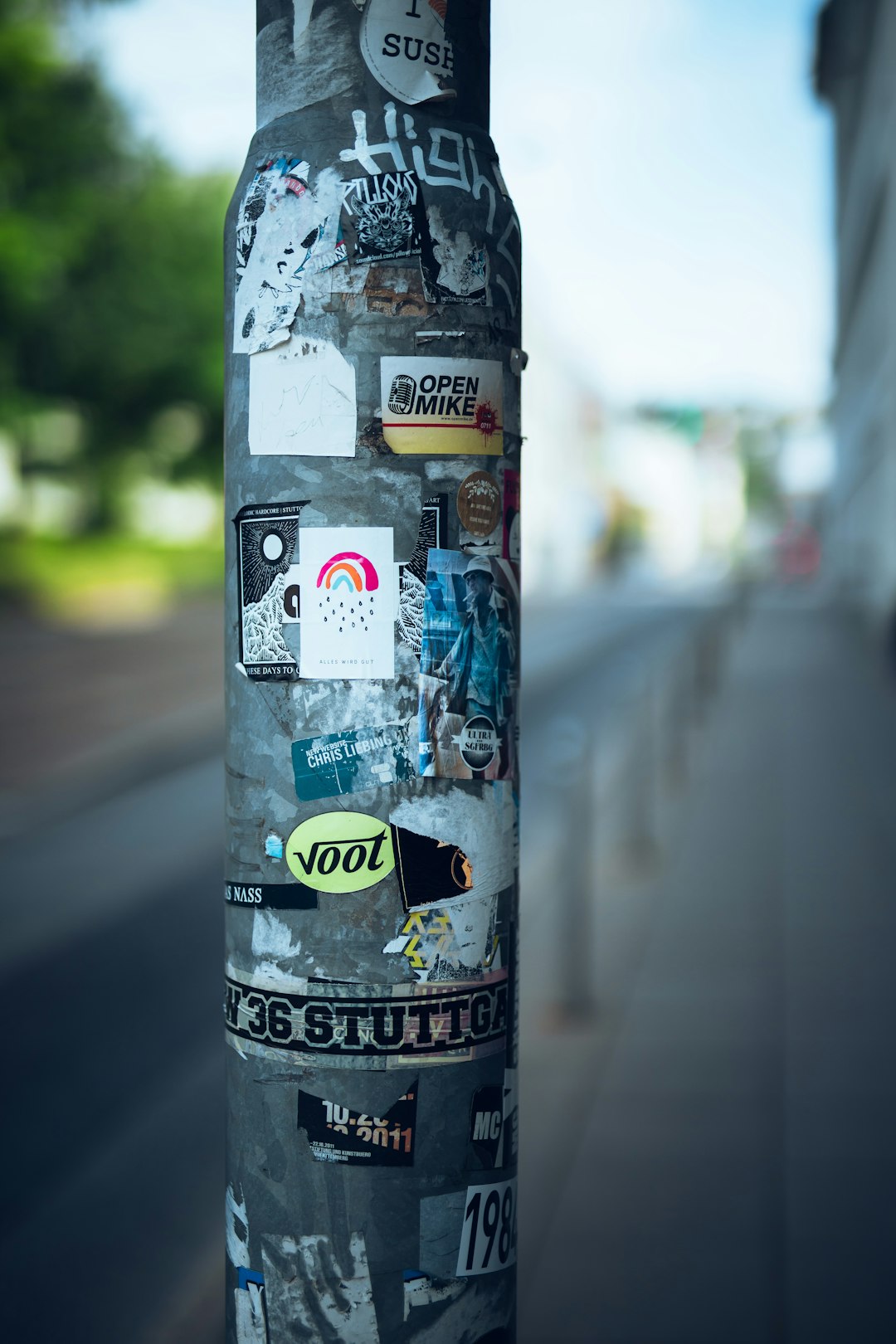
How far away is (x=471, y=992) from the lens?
197 centimetres

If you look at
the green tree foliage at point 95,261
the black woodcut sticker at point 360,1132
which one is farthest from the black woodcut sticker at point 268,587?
the green tree foliage at point 95,261

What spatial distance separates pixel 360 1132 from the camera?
190 cm

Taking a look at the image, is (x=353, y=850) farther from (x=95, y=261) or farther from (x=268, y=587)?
(x=95, y=261)

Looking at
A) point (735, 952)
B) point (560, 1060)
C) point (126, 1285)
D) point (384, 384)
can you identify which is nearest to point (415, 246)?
point (384, 384)

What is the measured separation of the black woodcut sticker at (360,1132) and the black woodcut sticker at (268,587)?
619 millimetres

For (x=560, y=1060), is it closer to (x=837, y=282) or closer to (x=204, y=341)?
(x=204, y=341)

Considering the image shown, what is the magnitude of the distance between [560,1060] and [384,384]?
431 centimetres

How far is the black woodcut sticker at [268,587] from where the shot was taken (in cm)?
190

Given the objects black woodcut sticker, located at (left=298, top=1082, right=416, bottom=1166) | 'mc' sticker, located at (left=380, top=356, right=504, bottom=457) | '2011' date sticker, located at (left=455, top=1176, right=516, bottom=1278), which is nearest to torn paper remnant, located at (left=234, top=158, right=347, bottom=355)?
'mc' sticker, located at (left=380, top=356, right=504, bottom=457)

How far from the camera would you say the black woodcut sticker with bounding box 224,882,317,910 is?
6.27ft

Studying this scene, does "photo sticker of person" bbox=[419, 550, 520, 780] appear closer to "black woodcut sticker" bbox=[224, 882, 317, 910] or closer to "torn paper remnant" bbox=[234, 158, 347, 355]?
"black woodcut sticker" bbox=[224, 882, 317, 910]

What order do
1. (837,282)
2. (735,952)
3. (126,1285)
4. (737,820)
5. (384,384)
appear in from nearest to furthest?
1. (384,384)
2. (126,1285)
3. (735,952)
4. (737,820)
5. (837,282)

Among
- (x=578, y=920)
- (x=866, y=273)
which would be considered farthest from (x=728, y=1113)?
(x=866, y=273)

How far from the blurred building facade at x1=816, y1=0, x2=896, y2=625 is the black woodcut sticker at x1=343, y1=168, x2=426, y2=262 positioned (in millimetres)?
16156
